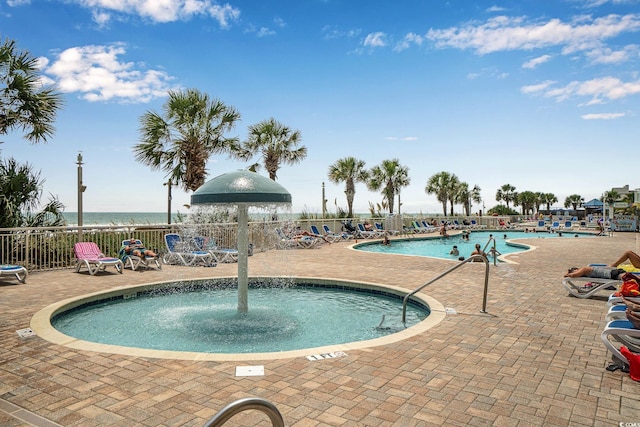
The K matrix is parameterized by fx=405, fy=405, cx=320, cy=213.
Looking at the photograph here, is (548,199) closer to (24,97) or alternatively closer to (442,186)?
(442,186)

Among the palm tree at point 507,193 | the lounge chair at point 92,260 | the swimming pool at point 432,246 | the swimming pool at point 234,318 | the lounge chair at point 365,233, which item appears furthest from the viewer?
the palm tree at point 507,193

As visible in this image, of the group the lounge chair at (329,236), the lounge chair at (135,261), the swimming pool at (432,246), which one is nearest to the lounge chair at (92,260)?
the lounge chair at (135,261)

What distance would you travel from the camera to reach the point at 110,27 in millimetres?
12102

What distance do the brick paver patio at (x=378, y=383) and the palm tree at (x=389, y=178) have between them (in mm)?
34034

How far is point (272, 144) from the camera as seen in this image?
956 inches

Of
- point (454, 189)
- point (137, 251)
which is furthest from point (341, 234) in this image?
point (454, 189)

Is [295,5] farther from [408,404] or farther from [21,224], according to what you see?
[408,404]

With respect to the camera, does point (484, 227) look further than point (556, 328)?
Yes

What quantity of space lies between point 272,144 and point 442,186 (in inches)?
1315

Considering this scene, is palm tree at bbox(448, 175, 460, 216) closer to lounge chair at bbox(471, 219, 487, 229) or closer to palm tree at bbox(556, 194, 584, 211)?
lounge chair at bbox(471, 219, 487, 229)

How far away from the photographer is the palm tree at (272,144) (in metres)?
24.2

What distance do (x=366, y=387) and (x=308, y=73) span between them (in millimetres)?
16889

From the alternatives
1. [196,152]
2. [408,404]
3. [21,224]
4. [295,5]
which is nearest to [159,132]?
[196,152]

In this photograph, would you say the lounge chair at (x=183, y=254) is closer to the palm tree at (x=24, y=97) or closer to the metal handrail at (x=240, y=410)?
the palm tree at (x=24, y=97)
